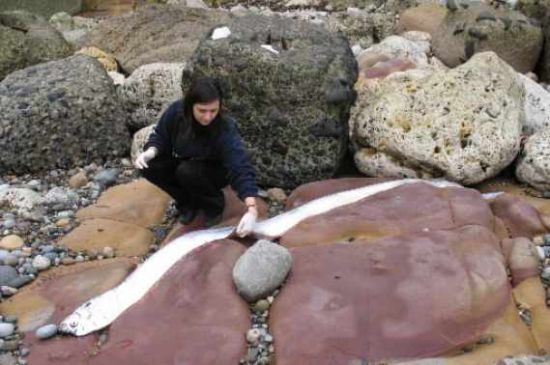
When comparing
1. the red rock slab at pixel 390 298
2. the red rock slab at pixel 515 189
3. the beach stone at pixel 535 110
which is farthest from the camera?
the beach stone at pixel 535 110

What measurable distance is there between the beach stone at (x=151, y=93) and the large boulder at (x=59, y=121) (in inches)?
12.9

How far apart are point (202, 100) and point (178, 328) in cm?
136

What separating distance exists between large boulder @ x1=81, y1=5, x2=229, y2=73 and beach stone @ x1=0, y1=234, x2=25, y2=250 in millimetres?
4160

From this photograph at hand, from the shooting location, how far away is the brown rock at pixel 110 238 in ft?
17.1

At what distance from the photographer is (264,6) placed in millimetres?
14523

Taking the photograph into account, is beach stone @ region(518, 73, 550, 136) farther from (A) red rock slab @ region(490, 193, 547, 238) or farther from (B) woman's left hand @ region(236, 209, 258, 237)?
(B) woman's left hand @ region(236, 209, 258, 237)

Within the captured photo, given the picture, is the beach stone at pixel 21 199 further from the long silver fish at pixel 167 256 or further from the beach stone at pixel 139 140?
the long silver fish at pixel 167 256

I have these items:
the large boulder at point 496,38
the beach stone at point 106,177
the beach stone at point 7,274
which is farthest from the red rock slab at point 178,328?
the large boulder at point 496,38

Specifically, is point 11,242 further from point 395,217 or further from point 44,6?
point 44,6

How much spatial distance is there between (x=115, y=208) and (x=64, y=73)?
1.79 meters

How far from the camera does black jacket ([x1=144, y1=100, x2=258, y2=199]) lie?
474cm

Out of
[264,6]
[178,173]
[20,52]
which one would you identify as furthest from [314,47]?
[264,6]

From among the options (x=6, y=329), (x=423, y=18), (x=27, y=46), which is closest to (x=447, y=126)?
(x=6, y=329)

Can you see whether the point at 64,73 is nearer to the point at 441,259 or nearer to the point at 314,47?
the point at 314,47
